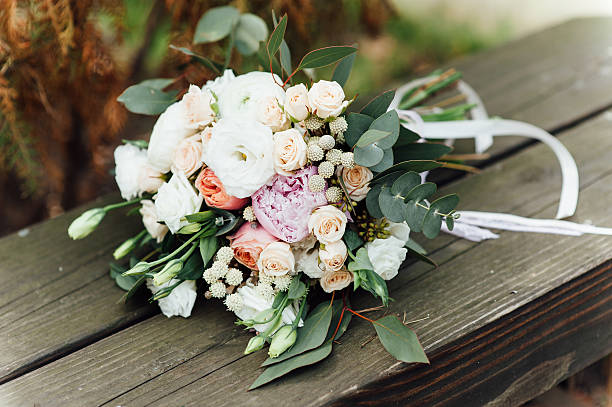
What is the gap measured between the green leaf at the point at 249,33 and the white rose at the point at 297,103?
0.54 metres

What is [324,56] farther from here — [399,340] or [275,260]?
[399,340]

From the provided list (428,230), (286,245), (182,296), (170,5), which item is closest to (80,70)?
(170,5)

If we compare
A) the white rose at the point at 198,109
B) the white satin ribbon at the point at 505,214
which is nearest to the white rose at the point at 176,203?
the white rose at the point at 198,109

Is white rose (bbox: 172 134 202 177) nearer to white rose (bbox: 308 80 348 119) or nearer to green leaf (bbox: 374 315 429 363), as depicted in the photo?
white rose (bbox: 308 80 348 119)

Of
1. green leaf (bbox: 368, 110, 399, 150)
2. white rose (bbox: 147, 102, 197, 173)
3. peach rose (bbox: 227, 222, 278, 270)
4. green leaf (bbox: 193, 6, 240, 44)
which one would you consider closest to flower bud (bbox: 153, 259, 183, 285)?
peach rose (bbox: 227, 222, 278, 270)

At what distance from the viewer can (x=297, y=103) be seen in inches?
39.3

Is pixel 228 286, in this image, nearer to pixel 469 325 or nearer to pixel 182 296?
pixel 182 296

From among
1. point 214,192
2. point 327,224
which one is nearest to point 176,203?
point 214,192

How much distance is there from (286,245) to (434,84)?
0.93m

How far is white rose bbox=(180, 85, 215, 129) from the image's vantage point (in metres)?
1.08

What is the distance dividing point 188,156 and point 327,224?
303 mm

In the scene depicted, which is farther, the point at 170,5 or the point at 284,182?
the point at 170,5

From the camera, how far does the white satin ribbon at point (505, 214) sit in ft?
4.25

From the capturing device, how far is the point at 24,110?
1844mm
